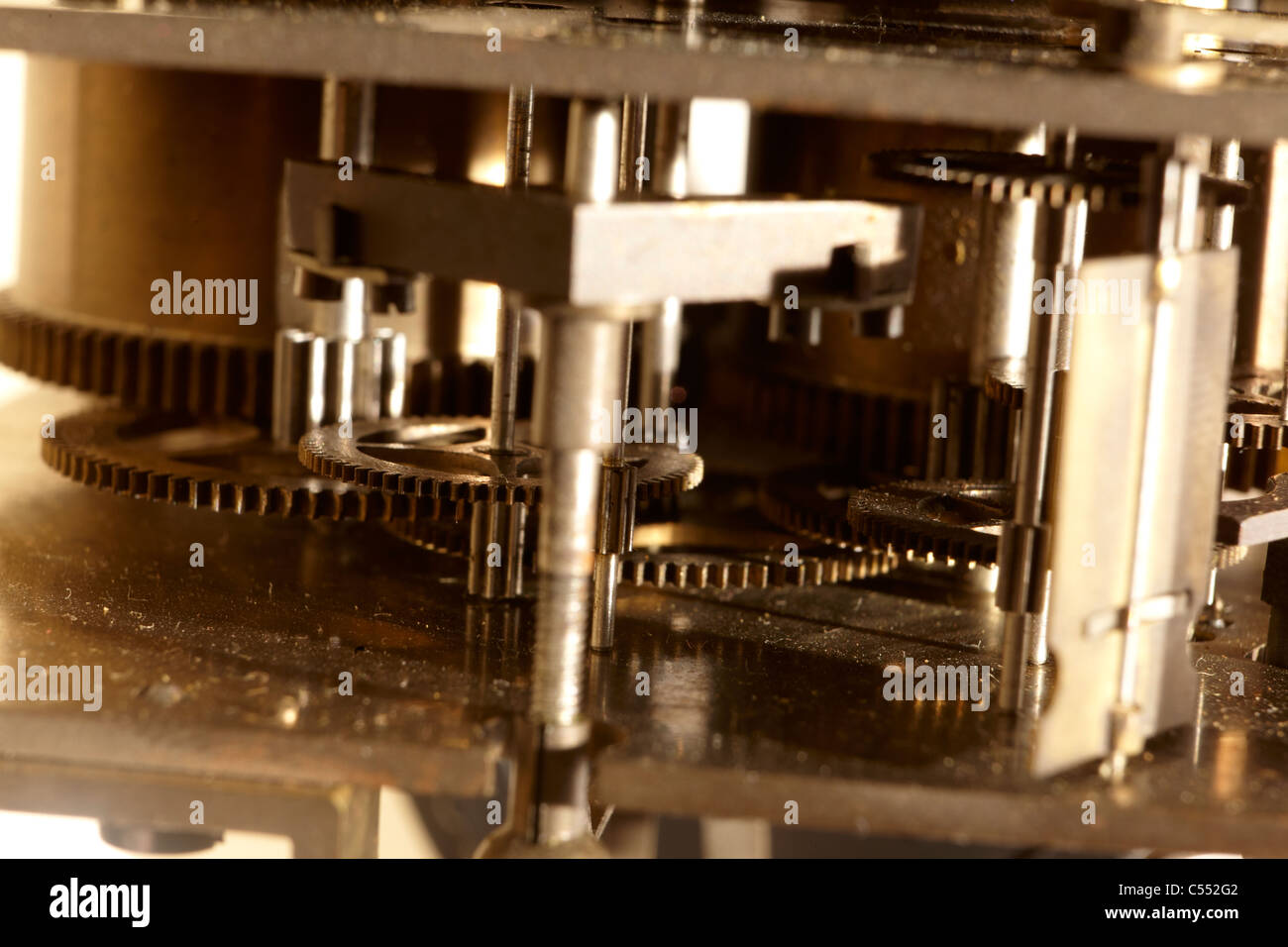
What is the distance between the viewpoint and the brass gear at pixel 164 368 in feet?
5.51

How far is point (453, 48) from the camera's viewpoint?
919 mm

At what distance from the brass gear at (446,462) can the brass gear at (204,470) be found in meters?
0.05

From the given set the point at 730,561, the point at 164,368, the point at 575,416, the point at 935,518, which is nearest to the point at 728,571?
the point at 730,561

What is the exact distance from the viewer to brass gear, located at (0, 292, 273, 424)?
1.68 meters

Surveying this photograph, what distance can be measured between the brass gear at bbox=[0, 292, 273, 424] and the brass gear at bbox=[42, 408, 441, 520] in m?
0.03

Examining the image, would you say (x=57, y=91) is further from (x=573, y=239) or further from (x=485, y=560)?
(x=573, y=239)

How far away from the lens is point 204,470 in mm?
1479

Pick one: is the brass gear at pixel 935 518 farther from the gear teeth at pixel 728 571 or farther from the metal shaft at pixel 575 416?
the metal shaft at pixel 575 416

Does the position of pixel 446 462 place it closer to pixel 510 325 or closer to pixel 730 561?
pixel 510 325

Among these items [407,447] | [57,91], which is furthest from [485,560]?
[57,91]

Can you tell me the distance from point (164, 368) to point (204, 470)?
25 cm

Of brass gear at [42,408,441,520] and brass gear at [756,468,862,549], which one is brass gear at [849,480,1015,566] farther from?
brass gear at [42,408,441,520]
